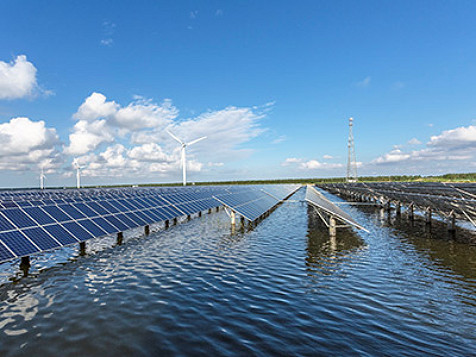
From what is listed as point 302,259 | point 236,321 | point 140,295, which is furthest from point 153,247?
point 236,321

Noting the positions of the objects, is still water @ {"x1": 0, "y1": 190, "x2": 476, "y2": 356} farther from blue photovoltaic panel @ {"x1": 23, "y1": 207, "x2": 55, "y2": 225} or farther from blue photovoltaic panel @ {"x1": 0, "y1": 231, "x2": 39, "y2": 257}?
blue photovoltaic panel @ {"x1": 23, "y1": 207, "x2": 55, "y2": 225}

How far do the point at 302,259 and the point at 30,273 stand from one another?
1658 cm

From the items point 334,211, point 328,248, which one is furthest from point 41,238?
point 334,211

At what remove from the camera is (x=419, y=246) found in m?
21.7

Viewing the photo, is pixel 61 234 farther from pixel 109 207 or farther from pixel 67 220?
pixel 109 207

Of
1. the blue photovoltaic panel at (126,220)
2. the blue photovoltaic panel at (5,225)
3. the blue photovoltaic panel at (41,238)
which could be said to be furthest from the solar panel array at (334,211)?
the blue photovoltaic panel at (5,225)

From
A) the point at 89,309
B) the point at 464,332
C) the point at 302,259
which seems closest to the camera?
the point at 464,332

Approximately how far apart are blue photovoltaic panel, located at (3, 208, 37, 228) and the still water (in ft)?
9.71

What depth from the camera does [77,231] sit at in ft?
64.0

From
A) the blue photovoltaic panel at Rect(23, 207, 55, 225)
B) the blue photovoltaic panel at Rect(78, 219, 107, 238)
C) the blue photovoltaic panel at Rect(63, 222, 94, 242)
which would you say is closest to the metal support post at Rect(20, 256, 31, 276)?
the blue photovoltaic panel at Rect(23, 207, 55, 225)

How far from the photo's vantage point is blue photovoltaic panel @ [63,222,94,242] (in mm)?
18891

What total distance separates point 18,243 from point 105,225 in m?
6.91

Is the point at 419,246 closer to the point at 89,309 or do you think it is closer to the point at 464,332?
the point at 464,332

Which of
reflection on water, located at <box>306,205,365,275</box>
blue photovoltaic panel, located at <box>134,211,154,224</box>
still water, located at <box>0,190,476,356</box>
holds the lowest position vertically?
reflection on water, located at <box>306,205,365,275</box>
